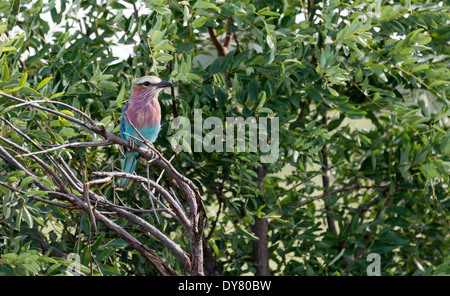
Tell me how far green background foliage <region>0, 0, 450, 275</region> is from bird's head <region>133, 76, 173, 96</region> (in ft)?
0.12

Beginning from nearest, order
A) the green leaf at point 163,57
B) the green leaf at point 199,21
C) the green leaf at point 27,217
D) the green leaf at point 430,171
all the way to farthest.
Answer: the green leaf at point 27,217 → the green leaf at point 163,57 → the green leaf at point 199,21 → the green leaf at point 430,171

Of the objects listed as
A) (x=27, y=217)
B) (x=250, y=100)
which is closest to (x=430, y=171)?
(x=250, y=100)

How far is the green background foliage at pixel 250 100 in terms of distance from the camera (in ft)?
7.25

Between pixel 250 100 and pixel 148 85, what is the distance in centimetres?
64

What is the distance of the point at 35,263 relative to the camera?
1989mm

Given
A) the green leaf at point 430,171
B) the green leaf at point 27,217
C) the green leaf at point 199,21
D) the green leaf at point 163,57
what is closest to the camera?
the green leaf at point 27,217

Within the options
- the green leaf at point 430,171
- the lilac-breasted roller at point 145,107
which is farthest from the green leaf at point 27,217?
the green leaf at point 430,171

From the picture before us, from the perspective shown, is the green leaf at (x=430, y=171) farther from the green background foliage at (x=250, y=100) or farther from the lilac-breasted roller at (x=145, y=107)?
the lilac-breasted roller at (x=145, y=107)

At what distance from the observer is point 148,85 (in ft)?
7.14

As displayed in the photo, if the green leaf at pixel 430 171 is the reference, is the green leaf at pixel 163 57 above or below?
above

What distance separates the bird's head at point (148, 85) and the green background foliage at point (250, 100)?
0.12 ft

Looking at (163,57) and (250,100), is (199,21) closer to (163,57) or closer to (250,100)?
(163,57)
